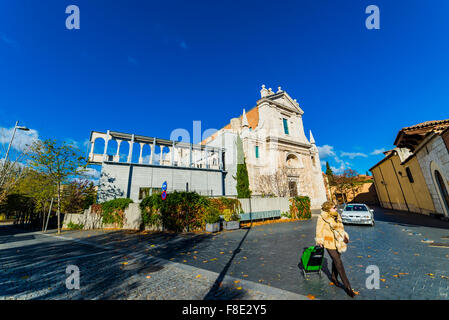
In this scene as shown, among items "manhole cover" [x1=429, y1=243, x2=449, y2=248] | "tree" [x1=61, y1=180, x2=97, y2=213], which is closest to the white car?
"manhole cover" [x1=429, y1=243, x2=449, y2=248]

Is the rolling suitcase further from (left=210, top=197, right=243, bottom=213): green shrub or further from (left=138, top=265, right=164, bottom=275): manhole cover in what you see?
(left=210, top=197, right=243, bottom=213): green shrub

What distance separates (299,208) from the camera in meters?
17.5

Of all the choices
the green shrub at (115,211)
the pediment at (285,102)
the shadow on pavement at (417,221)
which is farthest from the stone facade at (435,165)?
the green shrub at (115,211)

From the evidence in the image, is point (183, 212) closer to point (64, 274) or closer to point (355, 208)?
point (64, 274)

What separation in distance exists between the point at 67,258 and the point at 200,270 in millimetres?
5451

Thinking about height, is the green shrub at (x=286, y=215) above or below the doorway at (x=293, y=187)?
below

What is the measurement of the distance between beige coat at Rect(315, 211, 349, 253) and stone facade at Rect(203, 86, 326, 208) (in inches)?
791

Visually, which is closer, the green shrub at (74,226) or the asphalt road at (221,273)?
the asphalt road at (221,273)

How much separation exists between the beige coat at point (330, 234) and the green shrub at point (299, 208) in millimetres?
14645

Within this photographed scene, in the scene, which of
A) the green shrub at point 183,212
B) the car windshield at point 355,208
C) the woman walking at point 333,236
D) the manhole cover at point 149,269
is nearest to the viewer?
the woman walking at point 333,236

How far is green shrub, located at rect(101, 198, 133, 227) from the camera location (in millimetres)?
14430

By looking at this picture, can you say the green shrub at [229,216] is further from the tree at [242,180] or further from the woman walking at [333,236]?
the tree at [242,180]

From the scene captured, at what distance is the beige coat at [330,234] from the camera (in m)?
3.60

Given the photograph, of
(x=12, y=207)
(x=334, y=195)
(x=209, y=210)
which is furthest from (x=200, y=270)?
(x=334, y=195)
